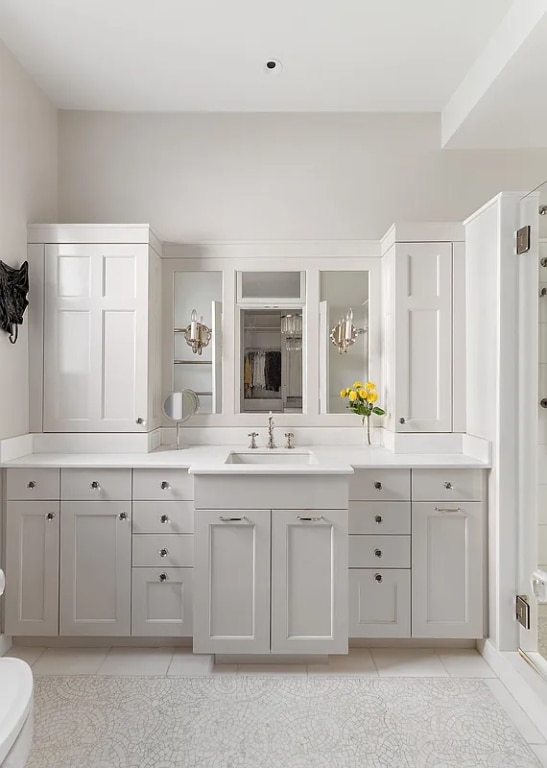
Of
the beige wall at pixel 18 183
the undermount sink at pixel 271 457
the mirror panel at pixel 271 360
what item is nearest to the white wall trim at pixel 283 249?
the mirror panel at pixel 271 360

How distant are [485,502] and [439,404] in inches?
21.9

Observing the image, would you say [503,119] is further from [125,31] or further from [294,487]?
[294,487]

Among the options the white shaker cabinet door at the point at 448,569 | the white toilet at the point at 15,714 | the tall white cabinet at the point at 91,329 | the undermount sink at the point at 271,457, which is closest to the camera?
the white toilet at the point at 15,714

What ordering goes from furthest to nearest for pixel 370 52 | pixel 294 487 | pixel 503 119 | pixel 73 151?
pixel 73 151, pixel 503 119, pixel 370 52, pixel 294 487

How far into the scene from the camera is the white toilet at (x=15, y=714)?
116cm

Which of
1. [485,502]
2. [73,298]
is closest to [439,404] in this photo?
[485,502]

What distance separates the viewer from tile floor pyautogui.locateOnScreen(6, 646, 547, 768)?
7.80 feet

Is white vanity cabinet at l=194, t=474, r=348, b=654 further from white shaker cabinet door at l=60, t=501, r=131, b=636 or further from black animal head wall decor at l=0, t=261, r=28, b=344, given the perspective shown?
black animal head wall decor at l=0, t=261, r=28, b=344

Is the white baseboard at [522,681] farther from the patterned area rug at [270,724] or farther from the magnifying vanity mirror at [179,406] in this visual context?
the magnifying vanity mirror at [179,406]

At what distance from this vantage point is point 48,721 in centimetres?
205

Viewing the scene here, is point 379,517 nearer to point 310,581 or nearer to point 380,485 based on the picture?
point 380,485

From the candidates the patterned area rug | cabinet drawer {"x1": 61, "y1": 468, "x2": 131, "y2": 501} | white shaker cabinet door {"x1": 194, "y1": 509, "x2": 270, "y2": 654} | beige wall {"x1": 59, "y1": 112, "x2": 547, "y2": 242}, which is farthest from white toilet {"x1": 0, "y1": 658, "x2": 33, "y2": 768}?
beige wall {"x1": 59, "y1": 112, "x2": 547, "y2": 242}

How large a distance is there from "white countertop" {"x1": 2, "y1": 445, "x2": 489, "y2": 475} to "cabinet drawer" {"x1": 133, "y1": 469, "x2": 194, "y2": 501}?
0.14 feet

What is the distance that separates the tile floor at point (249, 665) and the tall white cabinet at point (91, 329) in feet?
3.50
